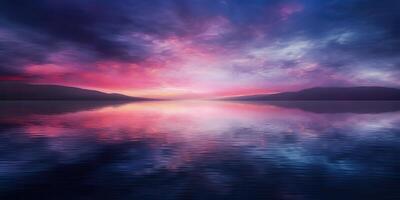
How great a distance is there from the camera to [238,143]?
1089 inches

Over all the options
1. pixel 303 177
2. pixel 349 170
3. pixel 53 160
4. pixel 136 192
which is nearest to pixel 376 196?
pixel 303 177

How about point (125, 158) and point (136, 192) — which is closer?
point (136, 192)

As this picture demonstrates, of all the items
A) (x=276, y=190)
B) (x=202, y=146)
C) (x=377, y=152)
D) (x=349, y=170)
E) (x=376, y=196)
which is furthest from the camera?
(x=202, y=146)

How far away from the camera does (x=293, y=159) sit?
21031 mm

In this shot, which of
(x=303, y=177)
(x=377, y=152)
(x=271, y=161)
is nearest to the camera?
(x=303, y=177)

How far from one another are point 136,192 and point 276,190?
18.0 ft

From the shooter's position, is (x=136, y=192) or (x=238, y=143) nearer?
(x=136, y=192)

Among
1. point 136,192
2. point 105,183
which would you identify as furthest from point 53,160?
point 136,192

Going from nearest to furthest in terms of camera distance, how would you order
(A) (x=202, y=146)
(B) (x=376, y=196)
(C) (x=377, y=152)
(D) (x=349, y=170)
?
(B) (x=376, y=196) < (D) (x=349, y=170) < (C) (x=377, y=152) < (A) (x=202, y=146)

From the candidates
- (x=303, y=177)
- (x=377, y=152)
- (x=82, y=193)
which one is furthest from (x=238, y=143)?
(x=82, y=193)

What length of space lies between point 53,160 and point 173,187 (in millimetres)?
9346

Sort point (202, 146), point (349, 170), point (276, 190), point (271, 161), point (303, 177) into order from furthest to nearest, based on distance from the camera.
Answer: point (202, 146)
point (271, 161)
point (349, 170)
point (303, 177)
point (276, 190)

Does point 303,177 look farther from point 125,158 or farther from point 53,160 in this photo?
point 53,160

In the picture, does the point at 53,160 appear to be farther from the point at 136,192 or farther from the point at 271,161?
the point at 271,161
